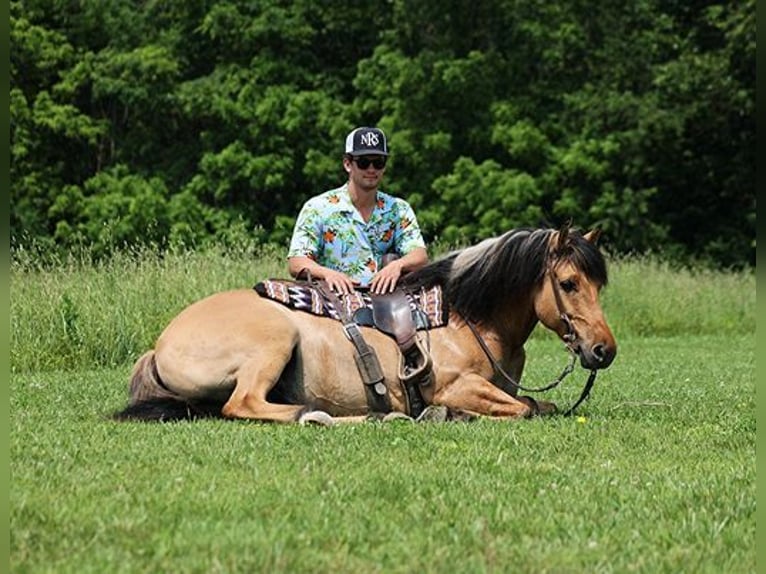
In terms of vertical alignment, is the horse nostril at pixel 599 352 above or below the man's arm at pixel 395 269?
below

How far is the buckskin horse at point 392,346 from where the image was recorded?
713cm

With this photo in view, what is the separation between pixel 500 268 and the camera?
749cm

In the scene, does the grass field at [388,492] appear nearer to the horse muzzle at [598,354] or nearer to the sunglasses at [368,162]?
the horse muzzle at [598,354]

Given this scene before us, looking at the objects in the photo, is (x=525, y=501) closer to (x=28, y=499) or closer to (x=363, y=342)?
(x=28, y=499)

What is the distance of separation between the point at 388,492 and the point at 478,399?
2615 mm

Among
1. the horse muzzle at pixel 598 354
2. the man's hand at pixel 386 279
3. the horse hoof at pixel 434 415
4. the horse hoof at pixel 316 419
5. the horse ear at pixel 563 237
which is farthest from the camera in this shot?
the man's hand at pixel 386 279

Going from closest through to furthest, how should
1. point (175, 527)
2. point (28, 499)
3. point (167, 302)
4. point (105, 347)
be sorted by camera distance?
point (175, 527), point (28, 499), point (105, 347), point (167, 302)

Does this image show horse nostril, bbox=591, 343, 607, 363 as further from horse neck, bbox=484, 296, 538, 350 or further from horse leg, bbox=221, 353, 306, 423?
horse leg, bbox=221, 353, 306, 423

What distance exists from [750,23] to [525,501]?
29669mm

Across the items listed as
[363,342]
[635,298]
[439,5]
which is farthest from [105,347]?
[439,5]

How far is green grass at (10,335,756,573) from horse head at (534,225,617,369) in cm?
45

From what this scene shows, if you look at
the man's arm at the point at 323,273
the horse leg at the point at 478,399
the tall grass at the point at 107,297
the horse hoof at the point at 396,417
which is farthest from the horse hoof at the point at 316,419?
the tall grass at the point at 107,297

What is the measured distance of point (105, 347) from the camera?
42.9 feet

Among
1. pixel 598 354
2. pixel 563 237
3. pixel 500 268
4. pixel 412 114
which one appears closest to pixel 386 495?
pixel 598 354
